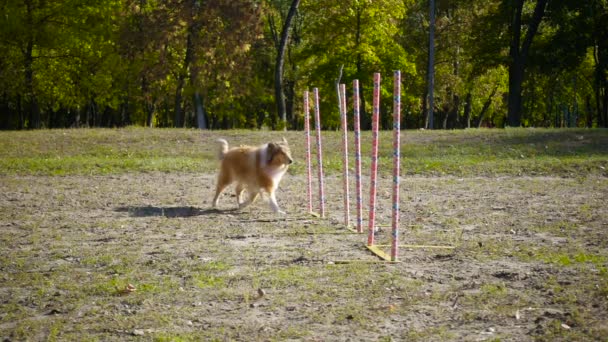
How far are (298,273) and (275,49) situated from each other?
144 feet

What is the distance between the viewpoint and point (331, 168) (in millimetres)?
19281

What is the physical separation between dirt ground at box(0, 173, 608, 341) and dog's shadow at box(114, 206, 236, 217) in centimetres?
3

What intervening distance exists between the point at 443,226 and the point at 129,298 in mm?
5281

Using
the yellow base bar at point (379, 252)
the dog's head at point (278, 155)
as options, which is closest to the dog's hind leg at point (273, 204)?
the dog's head at point (278, 155)

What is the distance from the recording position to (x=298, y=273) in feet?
23.9

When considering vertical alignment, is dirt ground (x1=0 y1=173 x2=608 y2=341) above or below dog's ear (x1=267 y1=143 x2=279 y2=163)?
below

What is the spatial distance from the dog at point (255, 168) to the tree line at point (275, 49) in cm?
1820

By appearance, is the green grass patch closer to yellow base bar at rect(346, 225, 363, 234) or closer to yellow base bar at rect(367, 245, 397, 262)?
yellow base bar at rect(346, 225, 363, 234)

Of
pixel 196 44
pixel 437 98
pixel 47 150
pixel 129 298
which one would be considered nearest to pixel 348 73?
pixel 437 98

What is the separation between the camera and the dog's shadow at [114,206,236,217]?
39.0 feet

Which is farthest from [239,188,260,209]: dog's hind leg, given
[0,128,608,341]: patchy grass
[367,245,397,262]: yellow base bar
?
[367,245,397,262]: yellow base bar

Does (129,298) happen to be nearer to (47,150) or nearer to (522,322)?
(522,322)

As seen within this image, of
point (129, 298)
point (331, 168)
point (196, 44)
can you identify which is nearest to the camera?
point (129, 298)

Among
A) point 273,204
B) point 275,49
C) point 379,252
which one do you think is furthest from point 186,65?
point 379,252
